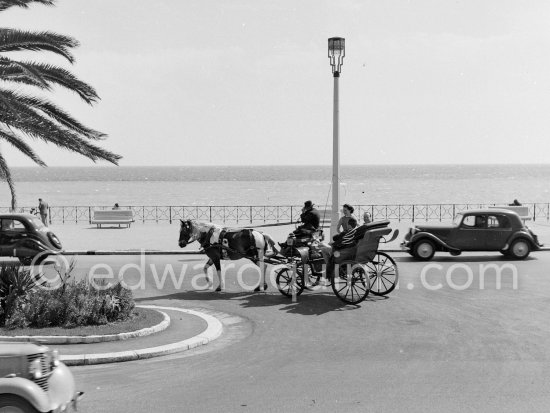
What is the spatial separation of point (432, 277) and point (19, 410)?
42.0 ft

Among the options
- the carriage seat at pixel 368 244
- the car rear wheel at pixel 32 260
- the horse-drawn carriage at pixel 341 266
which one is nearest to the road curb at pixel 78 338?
the horse-drawn carriage at pixel 341 266

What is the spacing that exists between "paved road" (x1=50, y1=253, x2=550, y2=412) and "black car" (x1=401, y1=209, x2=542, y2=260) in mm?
5017

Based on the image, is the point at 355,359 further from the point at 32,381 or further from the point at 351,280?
the point at 32,381

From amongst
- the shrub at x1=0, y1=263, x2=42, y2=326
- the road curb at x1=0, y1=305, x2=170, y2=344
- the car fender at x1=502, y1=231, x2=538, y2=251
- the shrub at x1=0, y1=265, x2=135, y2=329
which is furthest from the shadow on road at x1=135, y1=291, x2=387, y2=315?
the car fender at x1=502, y1=231, x2=538, y2=251

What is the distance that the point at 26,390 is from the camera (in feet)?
20.7

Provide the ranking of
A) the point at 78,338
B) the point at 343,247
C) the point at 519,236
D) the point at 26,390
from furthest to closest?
the point at 519,236, the point at 343,247, the point at 78,338, the point at 26,390

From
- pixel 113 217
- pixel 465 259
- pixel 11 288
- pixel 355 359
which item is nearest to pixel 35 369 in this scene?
pixel 355 359

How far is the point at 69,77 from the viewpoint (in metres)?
15.4

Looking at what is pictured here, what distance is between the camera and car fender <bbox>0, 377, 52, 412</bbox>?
246 inches

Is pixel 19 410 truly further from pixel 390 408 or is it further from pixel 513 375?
pixel 513 375

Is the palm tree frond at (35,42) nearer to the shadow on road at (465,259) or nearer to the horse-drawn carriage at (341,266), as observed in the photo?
the horse-drawn carriage at (341,266)

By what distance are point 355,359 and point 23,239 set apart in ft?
43.7

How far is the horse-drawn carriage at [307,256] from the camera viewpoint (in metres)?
14.3

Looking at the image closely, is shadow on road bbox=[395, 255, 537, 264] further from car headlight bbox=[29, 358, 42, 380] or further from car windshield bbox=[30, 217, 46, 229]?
car headlight bbox=[29, 358, 42, 380]
